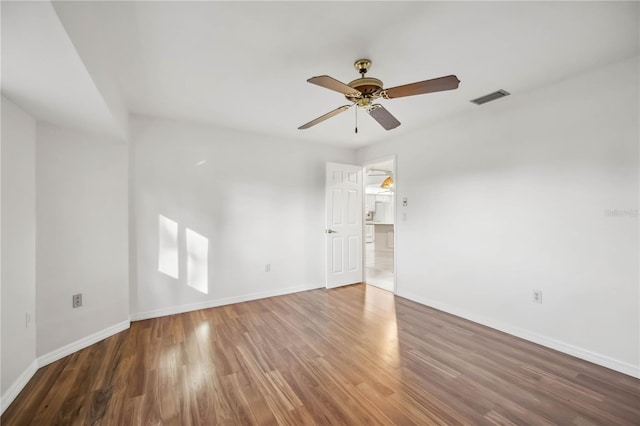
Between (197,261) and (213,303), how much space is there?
2.12 feet

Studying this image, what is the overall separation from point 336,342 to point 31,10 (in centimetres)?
305

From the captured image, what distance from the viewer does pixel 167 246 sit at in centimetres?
347

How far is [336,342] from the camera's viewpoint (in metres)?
2.72

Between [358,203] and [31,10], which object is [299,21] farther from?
[358,203]

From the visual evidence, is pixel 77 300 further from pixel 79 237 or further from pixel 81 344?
pixel 79 237

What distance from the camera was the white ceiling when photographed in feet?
5.32

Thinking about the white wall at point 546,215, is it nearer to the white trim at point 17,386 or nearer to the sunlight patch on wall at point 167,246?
the sunlight patch on wall at point 167,246

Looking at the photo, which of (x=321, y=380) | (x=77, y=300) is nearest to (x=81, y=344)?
(x=77, y=300)

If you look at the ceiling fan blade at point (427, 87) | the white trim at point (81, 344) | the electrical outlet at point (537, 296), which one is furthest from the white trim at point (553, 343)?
the white trim at point (81, 344)

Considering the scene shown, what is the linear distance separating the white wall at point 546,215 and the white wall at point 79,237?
390 cm

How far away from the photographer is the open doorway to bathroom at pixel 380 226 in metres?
5.08

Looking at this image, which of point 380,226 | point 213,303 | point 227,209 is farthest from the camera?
point 380,226

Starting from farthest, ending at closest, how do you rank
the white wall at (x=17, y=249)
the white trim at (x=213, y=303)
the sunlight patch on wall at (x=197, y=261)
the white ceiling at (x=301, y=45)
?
the sunlight patch on wall at (x=197, y=261), the white trim at (x=213, y=303), the white wall at (x=17, y=249), the white ceiling at (x=301, y=45)

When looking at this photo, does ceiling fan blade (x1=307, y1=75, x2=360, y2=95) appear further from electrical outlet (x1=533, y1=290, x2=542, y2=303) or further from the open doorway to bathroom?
electrical outlet (x1=533, y1=290, x2=542, y2=303)
